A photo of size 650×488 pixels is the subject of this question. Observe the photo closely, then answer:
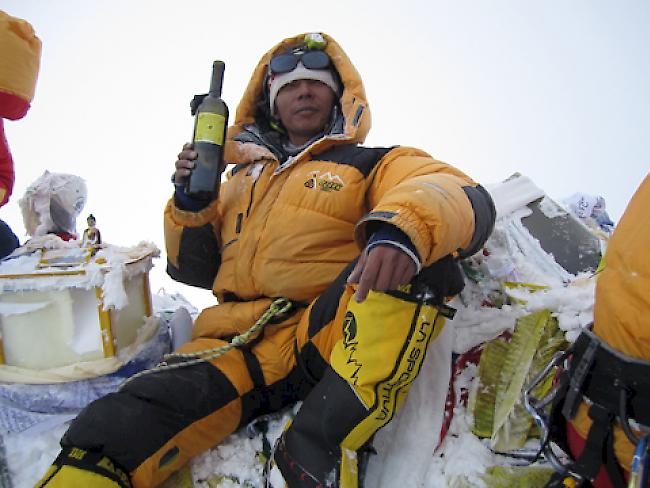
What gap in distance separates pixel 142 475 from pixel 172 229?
1.03 meters

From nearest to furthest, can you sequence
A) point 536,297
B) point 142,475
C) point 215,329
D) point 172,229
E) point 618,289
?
1. point 618,289
2. point 142,475
3. point 536,297
4. point 215,329
5. point 172,229

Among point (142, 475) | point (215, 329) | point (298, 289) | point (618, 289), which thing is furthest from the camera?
point (215, 329)

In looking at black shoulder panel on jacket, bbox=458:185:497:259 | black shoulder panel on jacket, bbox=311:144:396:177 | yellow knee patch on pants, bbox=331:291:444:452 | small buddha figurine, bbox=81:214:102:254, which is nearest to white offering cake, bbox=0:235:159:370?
small buddha figurine, bbox=81:214:102:254

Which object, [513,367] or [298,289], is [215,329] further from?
[513,367]

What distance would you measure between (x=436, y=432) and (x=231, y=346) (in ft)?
2.37

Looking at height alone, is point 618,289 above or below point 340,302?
above

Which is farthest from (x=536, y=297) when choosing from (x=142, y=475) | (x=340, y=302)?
(x=142, y=475)

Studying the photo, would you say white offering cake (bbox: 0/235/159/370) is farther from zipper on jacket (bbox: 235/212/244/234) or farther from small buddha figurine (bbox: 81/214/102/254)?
zipper on jacket (bbox: 235/212/244/234)

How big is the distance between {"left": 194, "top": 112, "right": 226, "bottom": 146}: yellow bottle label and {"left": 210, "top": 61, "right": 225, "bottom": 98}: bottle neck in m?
0.13

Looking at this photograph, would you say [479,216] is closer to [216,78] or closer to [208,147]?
[208,147]

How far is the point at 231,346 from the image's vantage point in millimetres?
1675

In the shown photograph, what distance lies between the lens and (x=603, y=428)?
0.89 meters

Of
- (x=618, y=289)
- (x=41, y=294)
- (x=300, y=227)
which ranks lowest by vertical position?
(x=41, y=294)

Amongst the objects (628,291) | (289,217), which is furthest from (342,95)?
(628,291)
